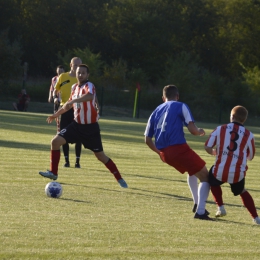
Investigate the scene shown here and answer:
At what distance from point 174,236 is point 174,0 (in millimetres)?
70440

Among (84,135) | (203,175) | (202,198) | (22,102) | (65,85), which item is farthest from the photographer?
(22,102)

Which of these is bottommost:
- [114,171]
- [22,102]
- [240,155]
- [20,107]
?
[20,107]

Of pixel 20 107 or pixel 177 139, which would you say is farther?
pixel 20 107

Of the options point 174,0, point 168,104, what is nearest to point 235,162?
point 168,104

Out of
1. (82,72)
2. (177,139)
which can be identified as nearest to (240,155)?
(177,139)

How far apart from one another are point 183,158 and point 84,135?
2.77 m

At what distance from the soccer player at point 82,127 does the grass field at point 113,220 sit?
0.38 meters

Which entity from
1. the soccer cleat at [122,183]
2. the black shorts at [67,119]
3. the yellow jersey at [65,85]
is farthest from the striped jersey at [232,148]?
the yellow jersey at [65,85]

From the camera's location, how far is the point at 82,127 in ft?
34.8

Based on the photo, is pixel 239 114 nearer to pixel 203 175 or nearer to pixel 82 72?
pixel 203 175

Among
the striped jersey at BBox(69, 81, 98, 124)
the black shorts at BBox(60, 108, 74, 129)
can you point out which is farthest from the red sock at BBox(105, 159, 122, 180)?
the black shorts at BBox(60, 108, 74, 129)

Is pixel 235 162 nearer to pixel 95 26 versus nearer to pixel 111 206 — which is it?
pixel 111 206

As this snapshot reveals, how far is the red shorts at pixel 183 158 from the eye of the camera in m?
8.14

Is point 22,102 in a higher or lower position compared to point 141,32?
lower
